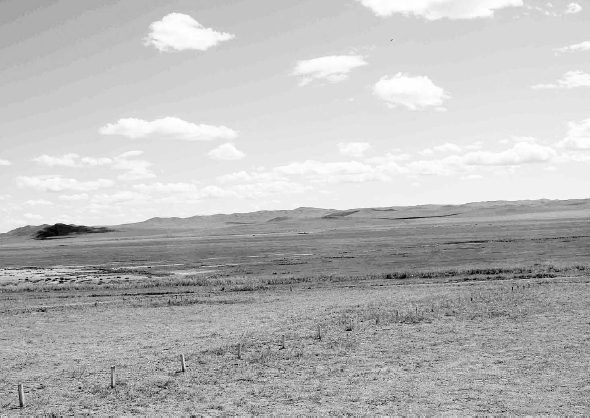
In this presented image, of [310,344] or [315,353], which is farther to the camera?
[310,344]

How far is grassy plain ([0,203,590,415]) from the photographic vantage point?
2323 cm

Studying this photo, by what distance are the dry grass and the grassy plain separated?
0.31 feet

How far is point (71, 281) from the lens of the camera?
75.0 meters

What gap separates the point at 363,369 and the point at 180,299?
28265 mm

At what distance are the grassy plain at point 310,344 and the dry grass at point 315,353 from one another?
9 cm

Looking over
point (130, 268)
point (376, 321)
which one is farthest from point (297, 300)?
point (130, 268)

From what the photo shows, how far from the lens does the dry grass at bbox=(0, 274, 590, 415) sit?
23.0 m

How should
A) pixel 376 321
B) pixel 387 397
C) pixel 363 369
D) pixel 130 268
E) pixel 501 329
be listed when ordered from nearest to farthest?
pixel 387 397
pixel 363 369
pixel 501 329
pixel 376 321
pixel 130 268

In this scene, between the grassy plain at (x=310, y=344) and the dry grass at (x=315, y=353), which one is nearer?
the dry grass at (x=315, y=353)

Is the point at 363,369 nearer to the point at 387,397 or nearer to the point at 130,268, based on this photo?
the point at 387,397

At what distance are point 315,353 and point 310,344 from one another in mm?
→ 2041

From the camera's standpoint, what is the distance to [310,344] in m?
32.5

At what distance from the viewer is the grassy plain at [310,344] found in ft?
76.2

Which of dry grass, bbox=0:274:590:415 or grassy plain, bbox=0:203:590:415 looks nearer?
dry grass, bbox=0:274:590:415
